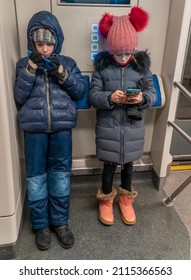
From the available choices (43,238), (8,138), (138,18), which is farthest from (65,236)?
(138,18)

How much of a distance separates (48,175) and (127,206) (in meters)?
0.58

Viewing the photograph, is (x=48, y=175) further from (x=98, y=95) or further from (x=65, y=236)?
(x=98, y=95)

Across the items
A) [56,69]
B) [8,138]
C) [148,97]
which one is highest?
[56,69]

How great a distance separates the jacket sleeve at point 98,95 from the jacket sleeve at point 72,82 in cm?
6

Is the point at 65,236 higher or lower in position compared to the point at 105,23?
lower

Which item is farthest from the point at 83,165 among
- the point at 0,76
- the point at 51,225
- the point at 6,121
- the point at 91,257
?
the point at 0,76

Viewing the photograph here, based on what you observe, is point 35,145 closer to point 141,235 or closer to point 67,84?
point 67,84

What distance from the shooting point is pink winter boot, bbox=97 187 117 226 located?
176 cm

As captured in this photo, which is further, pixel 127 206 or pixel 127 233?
pixel 127 206

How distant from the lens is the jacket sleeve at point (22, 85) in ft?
4.46

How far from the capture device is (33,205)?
1555mm

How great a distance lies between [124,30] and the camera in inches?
56.2

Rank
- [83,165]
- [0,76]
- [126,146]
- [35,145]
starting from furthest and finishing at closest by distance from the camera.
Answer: [83,165] → [126,146] → [35,145] → [0,76]

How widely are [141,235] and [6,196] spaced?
845mm
